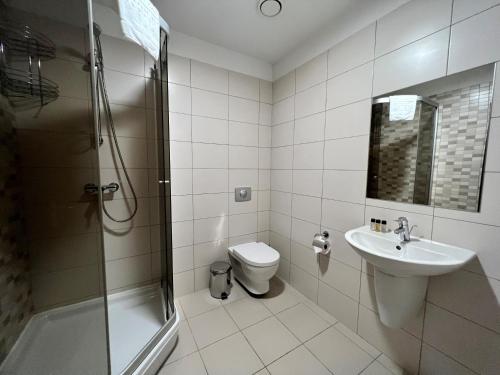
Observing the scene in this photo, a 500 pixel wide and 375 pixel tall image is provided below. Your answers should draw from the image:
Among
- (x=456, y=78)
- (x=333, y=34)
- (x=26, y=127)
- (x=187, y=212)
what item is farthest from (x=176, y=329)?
(x=333, y=34)

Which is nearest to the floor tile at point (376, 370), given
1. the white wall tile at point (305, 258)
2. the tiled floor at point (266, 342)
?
the tiled floor at point (266, 342)

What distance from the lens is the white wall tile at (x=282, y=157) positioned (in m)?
1.96

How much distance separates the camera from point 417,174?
112 centimetres

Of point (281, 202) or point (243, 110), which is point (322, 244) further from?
point (243, 110)

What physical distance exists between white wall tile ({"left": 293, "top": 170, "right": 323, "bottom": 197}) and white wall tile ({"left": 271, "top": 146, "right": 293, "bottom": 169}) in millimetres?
145

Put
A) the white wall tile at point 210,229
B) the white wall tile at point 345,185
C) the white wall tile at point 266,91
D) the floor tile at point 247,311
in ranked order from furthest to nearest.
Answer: the white wall tile at point 266,91
the white wall tile at point 210,229
the floor tile at point 247,311
the white wall tile at point 345,185

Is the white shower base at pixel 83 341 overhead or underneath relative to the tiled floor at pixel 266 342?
overhead

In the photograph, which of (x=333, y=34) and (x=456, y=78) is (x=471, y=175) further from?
(x=333, y=34)

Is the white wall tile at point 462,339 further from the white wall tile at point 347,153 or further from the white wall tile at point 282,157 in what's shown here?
the white wall tile at point 282,157

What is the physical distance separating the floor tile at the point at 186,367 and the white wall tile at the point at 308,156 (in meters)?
1.61

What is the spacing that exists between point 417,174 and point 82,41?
2098mm

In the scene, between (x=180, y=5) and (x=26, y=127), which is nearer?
(x=26, y=127)

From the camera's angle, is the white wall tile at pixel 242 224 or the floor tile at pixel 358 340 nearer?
the floor tile at pixel 358 340

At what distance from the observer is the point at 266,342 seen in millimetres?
1356
